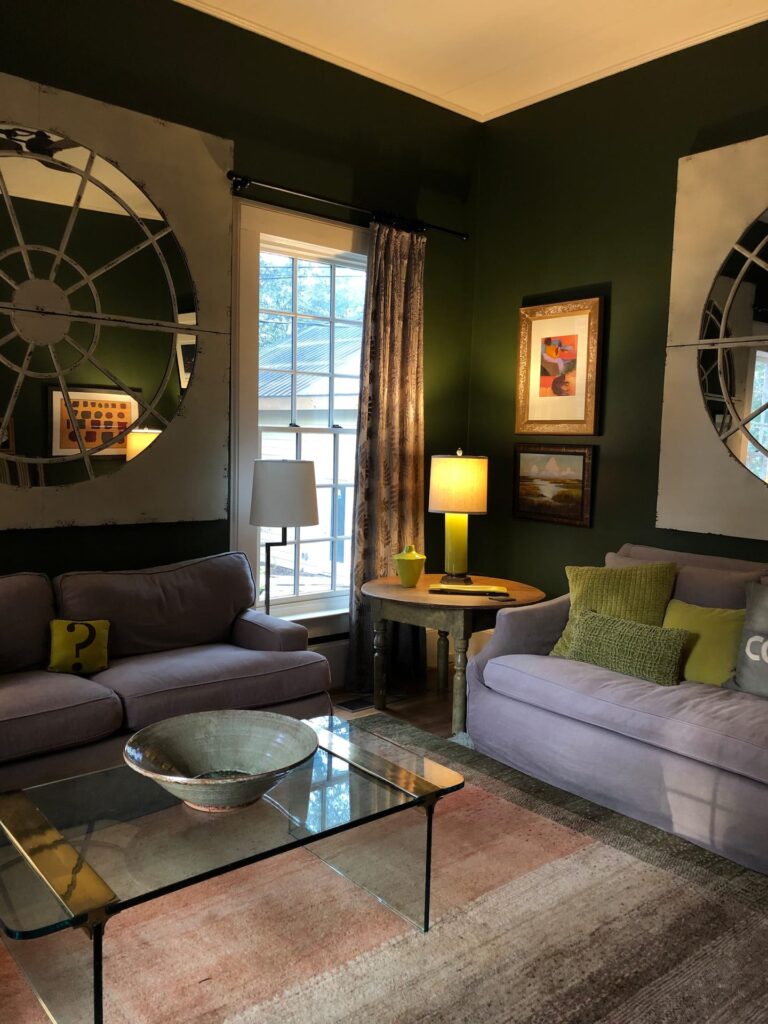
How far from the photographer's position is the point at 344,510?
4.78 m

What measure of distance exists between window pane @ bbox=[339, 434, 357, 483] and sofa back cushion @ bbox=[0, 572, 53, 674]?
1882 millimetres

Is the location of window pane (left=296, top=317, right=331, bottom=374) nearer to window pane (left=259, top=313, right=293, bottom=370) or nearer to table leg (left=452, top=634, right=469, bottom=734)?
window pane (left=259, top=313, right=293, bottom=370)

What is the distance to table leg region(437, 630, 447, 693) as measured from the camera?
4.66 meters

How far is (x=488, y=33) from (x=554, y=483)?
2.27 m

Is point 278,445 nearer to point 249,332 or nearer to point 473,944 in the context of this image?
point 249,332

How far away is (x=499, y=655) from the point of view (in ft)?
12.0

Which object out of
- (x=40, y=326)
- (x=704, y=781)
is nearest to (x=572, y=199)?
(x=40, y=326)

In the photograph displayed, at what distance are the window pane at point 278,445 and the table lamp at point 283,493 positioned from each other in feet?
1.73

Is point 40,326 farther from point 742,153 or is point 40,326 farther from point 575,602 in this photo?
point 742,153

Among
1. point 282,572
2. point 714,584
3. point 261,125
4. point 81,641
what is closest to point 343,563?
point 282,572

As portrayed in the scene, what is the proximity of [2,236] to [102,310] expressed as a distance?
1.55ft

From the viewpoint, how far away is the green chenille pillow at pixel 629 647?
3.26 m

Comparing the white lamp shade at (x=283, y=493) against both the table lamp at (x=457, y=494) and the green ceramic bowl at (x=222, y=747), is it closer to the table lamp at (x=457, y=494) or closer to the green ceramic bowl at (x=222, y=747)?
the table lamp at (x=457, y=494)

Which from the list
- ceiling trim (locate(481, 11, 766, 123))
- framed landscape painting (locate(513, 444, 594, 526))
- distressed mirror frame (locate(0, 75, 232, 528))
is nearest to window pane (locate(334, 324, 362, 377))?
distressed mirror frame (locate(0, 75, 232, 528))
